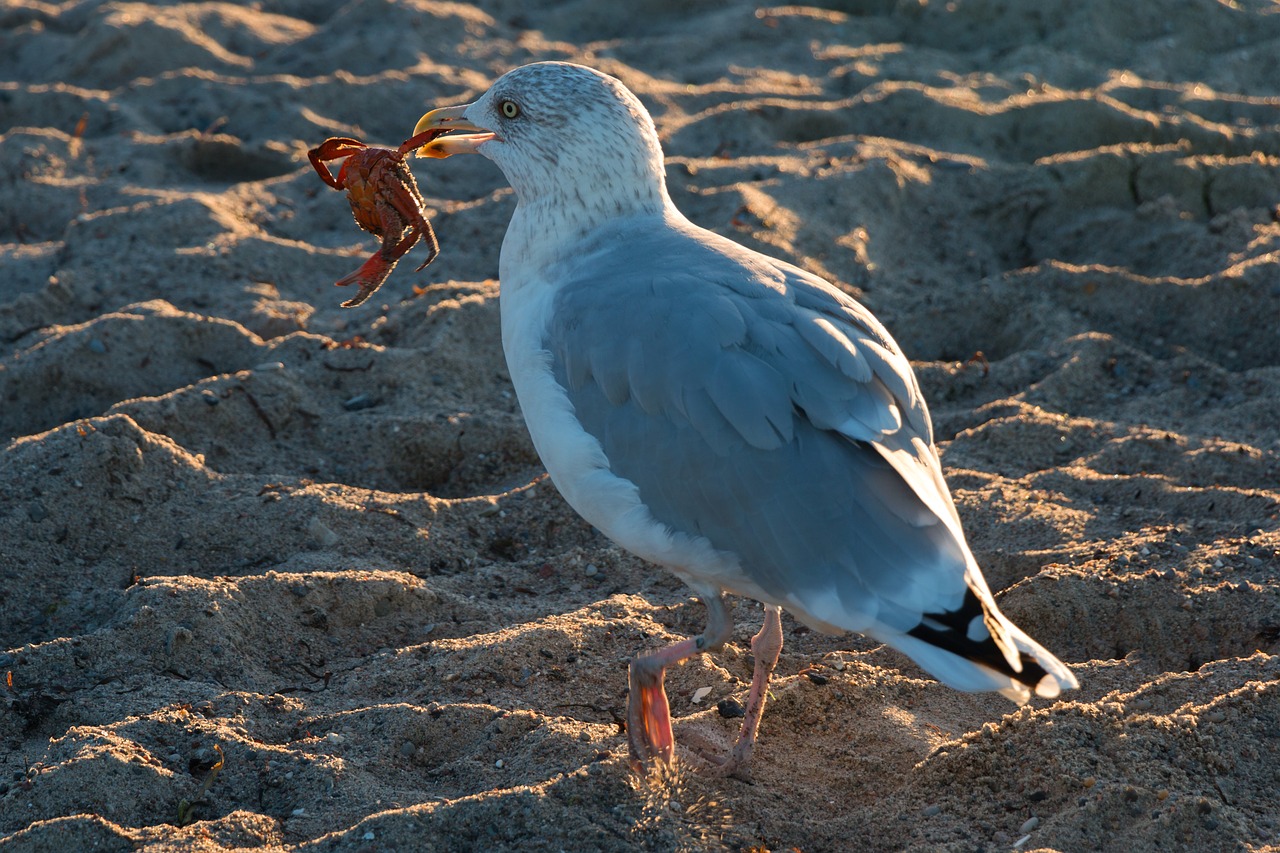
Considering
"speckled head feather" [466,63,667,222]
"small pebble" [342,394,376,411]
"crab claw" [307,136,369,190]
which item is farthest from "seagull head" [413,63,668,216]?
"small pebble" [342,394,376,411]

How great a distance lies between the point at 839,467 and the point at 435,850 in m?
1.32

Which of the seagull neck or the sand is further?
the seagull neck

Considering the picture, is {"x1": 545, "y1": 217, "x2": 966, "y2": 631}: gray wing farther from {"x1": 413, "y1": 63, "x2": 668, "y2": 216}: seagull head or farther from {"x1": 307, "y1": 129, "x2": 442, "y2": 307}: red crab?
{"x1": 307, "y1": 129, "x2": 442, "y2": 307}: red crab

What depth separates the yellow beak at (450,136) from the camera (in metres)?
4.24

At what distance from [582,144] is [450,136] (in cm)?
56

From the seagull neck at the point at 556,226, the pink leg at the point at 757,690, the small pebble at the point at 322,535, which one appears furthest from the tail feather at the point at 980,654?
the small pebble at the point at 322,535

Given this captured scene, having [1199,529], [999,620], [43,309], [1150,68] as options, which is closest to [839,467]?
[999,620]

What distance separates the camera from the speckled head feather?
3.97 meters

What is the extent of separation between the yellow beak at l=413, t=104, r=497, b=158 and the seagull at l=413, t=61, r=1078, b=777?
22.6 inches

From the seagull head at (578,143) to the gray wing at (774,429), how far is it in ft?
1.57

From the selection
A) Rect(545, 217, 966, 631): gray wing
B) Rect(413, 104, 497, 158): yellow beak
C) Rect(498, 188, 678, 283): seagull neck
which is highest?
Rect(413, 104, 497, 158): yellow beak

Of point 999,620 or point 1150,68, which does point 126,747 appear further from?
point 1150,68

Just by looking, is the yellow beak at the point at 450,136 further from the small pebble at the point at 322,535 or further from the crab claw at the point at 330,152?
the small pebble at the point at 322,535

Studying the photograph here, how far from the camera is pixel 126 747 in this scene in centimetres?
336
